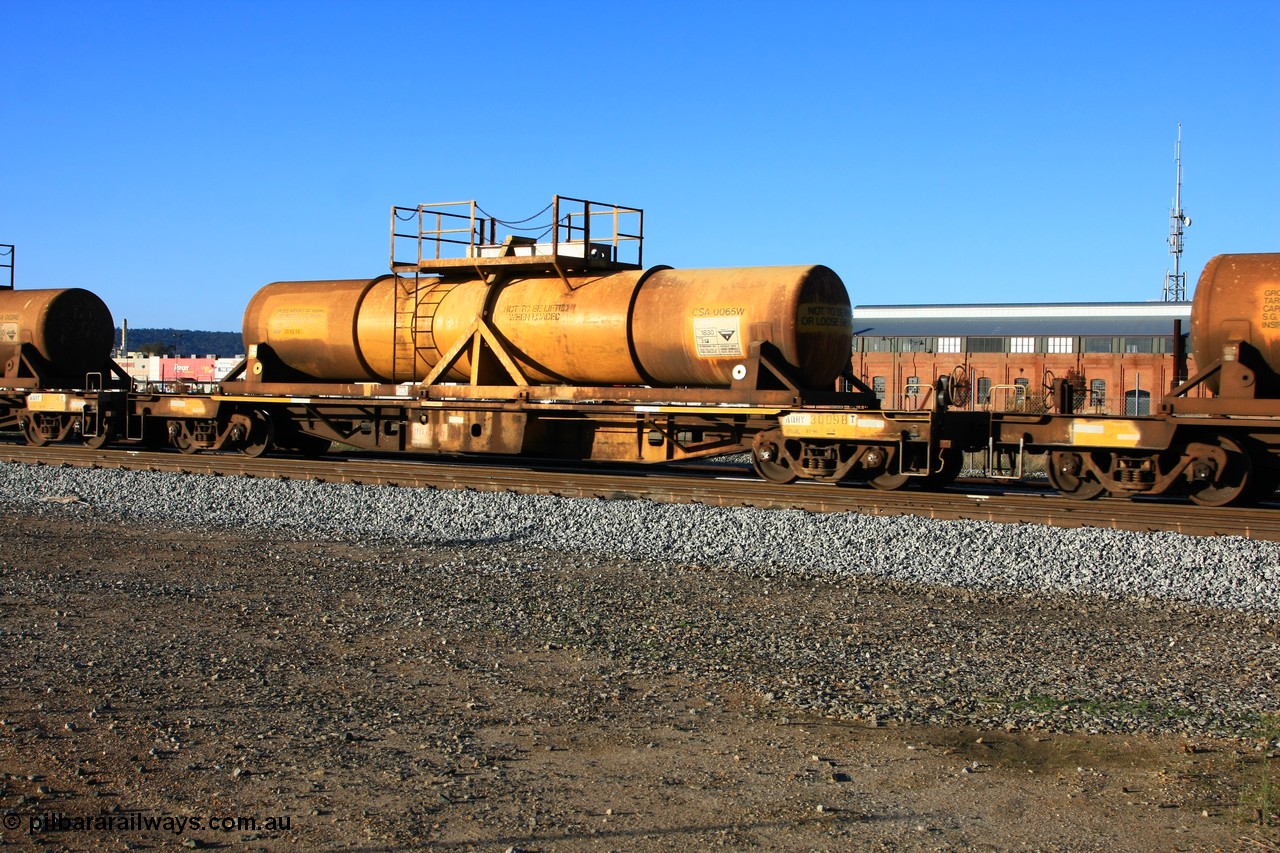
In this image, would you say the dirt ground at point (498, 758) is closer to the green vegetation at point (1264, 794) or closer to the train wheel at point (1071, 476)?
A: the green vegetation at point (1264, 794)

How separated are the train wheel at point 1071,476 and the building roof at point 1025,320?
50.1 meters

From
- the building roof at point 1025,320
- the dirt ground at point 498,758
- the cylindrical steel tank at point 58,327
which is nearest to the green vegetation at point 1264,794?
the dirt ground at point 498,758

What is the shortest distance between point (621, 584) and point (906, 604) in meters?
2.38

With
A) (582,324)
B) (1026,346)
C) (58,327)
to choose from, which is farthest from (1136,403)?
(58,327)

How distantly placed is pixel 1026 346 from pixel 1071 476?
5019 centimetres

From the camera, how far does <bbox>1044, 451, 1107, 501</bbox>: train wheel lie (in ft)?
47.5

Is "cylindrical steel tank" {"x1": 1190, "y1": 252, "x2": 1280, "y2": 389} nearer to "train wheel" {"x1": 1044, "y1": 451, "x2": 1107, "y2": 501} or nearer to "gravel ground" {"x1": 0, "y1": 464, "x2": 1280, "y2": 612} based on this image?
"train wheel" {"x1": 1044, "y1": 451, "x2": 1107, "y2": 501}

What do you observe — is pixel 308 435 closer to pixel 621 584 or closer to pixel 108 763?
pixel 621 584

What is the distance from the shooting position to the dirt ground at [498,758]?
458 cm

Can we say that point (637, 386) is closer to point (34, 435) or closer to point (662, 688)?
point (662, 688)

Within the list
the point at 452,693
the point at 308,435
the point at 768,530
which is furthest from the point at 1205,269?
the point at 308,435

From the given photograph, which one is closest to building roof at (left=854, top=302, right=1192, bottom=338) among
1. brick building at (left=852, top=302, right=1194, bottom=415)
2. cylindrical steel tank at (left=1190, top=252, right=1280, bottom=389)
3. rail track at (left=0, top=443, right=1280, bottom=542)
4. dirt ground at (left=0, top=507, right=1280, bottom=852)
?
brick building at (left=852, top=302, right=1194, bottom=415)

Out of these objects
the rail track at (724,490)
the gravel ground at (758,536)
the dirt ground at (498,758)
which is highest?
the rail track at (724,490)

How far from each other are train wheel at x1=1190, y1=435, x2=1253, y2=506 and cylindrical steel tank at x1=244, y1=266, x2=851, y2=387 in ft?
16.0
